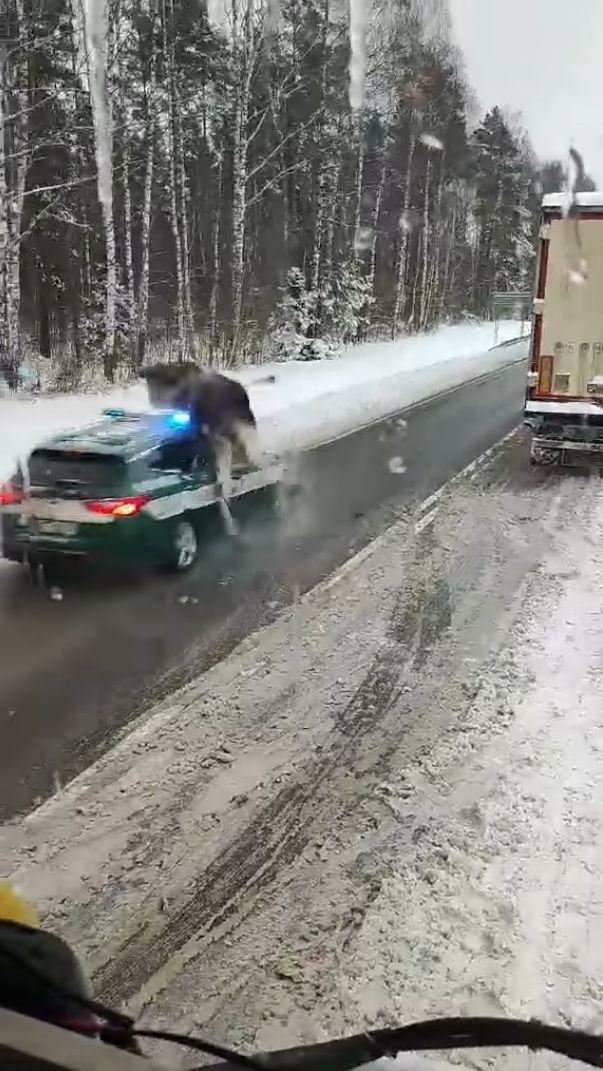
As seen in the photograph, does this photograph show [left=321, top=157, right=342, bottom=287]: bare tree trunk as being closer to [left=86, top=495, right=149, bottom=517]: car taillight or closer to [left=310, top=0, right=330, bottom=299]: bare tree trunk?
[left=310, top=0, right=330, bottom=299]: bare tree trunk

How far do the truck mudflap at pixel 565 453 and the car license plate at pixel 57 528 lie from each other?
26.0ft

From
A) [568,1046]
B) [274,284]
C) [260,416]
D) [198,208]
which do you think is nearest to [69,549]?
[568,1046]

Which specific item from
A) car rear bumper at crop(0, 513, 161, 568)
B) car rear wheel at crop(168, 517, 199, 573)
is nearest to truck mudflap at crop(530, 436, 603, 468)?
car rear wheel at crop(168, 517, 199, 573)

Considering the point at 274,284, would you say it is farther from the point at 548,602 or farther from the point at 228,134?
the point at 548,602

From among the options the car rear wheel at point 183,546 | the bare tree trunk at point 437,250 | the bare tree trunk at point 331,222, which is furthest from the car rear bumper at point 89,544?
the bare tree trunk at point 437,250

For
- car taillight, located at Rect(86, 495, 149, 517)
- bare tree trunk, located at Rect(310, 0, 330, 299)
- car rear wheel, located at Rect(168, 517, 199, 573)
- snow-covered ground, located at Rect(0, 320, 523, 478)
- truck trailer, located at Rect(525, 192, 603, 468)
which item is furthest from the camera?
bare tree trunk, located at Rect(310, 0, 330, 299)

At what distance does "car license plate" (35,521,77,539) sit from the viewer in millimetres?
7312

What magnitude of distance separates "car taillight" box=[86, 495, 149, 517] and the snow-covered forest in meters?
12.1

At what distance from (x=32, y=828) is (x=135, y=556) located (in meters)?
3.56

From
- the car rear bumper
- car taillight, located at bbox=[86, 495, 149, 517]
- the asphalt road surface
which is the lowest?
the asphalt road surface

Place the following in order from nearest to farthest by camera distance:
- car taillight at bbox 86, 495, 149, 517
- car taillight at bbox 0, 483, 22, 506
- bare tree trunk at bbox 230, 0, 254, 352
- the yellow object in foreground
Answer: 1. the yellow object in foreground
2. car taillight at bbox 86, 495, 149, 517
3. car taillight at bbox 0, 483, 22, 506
4. bare tree trunk at bbox 230, 0, 254, 352

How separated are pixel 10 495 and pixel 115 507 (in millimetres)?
985

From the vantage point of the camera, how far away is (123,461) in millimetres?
7309

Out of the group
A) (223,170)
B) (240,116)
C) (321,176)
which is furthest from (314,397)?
(223,170)
